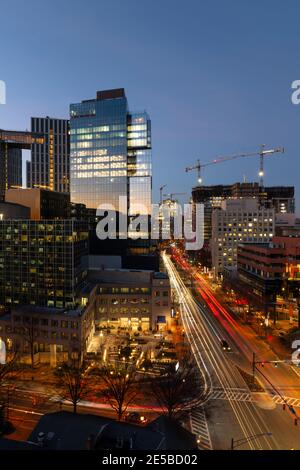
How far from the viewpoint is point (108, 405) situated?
1690 inches

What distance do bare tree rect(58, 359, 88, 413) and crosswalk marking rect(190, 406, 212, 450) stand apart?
45.6ft

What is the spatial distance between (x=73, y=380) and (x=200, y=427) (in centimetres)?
2093

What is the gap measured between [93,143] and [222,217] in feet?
216

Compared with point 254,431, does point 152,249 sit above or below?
above

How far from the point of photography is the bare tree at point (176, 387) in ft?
130

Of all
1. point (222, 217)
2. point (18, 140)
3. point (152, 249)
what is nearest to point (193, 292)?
point (152, 249)

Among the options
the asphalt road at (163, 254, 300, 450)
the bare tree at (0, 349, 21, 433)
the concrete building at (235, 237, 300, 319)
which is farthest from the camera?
the concrete building at (235, 237, 300, 319)

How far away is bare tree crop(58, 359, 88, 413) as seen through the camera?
41062mm

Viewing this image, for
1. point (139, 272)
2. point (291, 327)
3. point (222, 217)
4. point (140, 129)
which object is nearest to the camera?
point (291, 327)

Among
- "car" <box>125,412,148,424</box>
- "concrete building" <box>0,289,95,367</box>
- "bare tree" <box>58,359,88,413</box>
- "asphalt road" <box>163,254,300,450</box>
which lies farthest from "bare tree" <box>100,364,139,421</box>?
"asphalt road" <box>163,254,300,450</box>

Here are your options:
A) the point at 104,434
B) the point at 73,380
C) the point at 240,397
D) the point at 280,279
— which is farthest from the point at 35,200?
the point at 104,434

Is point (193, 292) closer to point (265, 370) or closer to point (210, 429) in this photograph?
point (265, 370)

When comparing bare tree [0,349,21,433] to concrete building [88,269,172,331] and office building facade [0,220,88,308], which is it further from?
concrete building [88,269,172,331]

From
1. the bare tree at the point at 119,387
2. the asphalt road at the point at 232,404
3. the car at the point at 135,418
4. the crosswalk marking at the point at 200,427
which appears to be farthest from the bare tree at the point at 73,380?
the asphalt road at the point at 232,404
